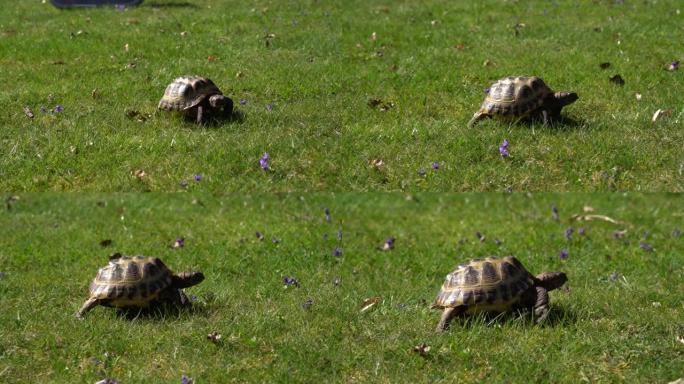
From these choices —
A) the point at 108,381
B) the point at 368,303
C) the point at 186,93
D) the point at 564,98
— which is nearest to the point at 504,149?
the point at 564,98

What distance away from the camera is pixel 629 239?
11703 millimetres

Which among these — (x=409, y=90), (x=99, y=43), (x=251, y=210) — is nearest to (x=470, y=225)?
(x=409, y=90)

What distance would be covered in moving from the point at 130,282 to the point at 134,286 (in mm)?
68

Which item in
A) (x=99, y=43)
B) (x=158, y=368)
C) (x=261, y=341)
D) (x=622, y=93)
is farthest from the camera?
(x=99, y=43)

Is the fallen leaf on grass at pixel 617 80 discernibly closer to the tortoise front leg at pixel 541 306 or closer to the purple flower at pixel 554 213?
the purple flower at pixel 554 213

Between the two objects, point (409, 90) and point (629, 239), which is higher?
point (409, 90)

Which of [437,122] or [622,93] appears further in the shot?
[622,93]

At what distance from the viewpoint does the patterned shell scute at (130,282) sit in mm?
8547

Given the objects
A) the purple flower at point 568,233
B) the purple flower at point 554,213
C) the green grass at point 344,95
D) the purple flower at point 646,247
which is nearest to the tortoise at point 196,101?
the green grass at point 344,95

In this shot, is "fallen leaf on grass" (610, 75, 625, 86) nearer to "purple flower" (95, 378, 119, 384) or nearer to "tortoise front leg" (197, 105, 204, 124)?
"tortoise front leg" (197, 105, 204, 124)

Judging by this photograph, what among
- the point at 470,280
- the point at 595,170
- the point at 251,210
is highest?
the point at 595,170

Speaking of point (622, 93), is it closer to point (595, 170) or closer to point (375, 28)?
point (595, 170)

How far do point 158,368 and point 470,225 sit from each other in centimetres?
625

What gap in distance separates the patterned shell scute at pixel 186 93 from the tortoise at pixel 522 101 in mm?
3354
